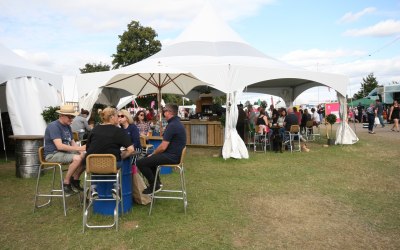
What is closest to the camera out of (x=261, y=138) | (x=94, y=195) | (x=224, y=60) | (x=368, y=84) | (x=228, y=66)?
(x=94, y=195)

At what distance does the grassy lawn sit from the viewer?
12.0ft

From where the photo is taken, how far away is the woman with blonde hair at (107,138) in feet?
13.6

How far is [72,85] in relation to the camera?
1345 centimetres

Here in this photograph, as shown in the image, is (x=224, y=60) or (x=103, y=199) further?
(x=224, y=60)

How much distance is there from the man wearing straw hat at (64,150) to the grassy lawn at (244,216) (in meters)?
0.41

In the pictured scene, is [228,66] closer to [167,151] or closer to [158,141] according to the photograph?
[158,141]

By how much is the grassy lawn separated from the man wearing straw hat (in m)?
0.41

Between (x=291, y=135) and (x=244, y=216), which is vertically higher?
(x=291, y=135)

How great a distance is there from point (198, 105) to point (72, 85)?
5.25 meters

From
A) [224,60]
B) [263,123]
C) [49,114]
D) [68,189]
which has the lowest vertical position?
[68,189]

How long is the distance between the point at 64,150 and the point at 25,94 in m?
5.22

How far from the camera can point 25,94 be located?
9.15 meters

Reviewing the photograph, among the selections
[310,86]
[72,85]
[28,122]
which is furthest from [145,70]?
[310,86]

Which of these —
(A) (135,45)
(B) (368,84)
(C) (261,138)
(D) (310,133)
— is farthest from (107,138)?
(B) (368,84)
